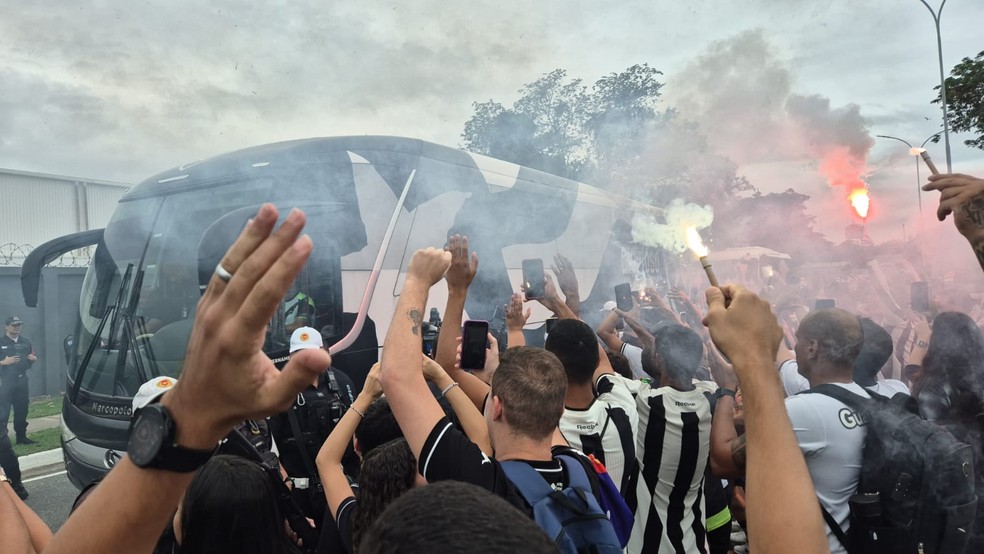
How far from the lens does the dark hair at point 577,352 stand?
8.55 feet

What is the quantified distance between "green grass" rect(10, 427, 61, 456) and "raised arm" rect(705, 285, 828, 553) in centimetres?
840

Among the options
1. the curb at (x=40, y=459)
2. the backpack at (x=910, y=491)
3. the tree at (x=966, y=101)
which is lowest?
the curb at (x=40, y=459)

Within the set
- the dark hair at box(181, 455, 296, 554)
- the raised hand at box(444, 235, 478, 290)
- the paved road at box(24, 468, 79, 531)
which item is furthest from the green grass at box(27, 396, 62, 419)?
the raised hand at box(444, 235, 478, 290)

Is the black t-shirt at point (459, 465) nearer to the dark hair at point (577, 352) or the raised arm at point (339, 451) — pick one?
the raised arm at point (339, 451)

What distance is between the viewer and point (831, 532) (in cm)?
210

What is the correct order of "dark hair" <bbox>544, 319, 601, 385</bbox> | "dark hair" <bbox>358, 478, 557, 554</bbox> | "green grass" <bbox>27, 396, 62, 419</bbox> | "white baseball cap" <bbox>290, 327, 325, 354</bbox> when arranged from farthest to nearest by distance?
"green grass" <bbox>27, 396, 62, 419</bbox>, "white baseball cap" <bbox>290, 327, 325, 354</bbox>, "dark hair" <bbox>544, 319, 601, 385</bbox>, "dark hair" <bbox>358, 478, 557, 554</bbox>

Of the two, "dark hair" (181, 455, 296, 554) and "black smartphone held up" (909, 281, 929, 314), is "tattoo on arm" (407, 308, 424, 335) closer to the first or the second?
"dark hair" (181, 455, 296, 554)

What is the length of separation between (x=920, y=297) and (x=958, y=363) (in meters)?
1.21

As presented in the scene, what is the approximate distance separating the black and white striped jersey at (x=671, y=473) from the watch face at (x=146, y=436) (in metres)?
2.14

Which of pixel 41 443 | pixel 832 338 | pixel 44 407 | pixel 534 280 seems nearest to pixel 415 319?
pixel 832 338

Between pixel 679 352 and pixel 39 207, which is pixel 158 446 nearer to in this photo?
pixel 679 352

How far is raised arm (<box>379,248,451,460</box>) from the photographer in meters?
1.57

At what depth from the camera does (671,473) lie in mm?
2553

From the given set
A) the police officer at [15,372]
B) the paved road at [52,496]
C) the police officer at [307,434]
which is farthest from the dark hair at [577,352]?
the police officer at [15,372]
